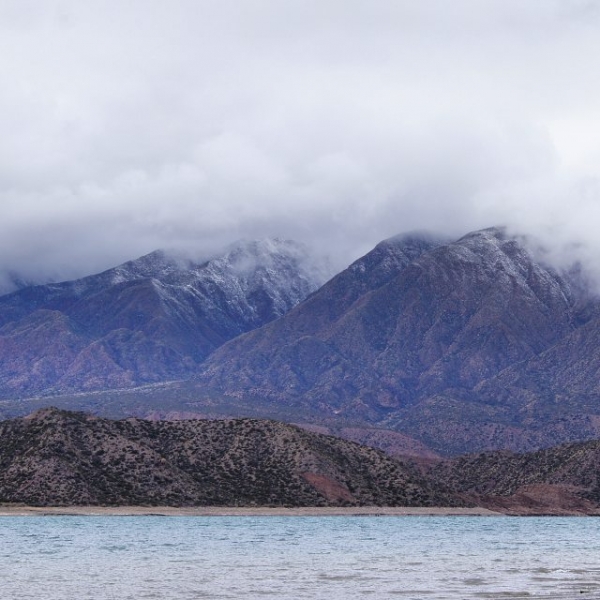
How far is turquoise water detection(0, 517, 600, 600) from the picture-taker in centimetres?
8112

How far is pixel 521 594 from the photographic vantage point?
78.4 m

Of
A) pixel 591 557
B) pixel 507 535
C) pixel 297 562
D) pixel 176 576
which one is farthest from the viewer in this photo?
pixel 507 535

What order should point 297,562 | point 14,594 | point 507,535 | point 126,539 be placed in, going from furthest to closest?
point 507,535 < point 126,539 < point 297,562 < point 14,594

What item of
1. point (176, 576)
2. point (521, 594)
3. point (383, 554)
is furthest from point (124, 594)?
point (383, 554)

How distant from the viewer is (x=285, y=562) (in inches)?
4195

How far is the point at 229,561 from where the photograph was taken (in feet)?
352

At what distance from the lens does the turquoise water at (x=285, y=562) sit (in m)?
81.1

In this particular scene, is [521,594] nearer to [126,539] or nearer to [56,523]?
[126,539]

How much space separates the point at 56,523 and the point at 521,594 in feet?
362

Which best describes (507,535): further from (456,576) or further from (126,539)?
(456,576)

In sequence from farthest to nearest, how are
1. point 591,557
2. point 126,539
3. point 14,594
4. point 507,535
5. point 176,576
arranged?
1. point 507,535
2. point 126,539
3. point 591,557
4. point 176,576
5. point 14,594

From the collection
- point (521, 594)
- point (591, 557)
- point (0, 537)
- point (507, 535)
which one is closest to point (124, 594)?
point (521, 594)

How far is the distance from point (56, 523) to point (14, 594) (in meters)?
101

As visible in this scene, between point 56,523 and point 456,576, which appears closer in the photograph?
point 456,576
